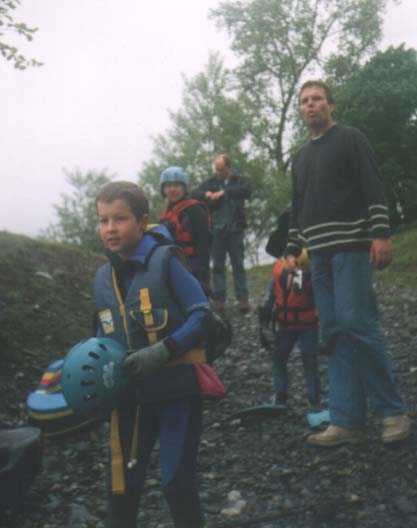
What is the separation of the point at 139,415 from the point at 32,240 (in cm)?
1192

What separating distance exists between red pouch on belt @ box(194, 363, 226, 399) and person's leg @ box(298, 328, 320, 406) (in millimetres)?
3376

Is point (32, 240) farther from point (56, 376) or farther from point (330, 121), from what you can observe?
point (330, 121)

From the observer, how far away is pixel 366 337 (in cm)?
527

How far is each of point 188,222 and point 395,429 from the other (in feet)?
12.9

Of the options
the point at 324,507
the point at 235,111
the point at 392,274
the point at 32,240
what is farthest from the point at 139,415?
the point at 235,111

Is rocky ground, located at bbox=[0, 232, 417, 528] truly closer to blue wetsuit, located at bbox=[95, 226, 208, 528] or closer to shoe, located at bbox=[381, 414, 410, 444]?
shoe, located at bbox=[381, 414, 410, 444]

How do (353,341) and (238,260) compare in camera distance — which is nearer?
(353,341)

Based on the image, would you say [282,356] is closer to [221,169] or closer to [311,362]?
[311,362]

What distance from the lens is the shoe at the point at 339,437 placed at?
546 centimetres

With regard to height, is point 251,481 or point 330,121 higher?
point 330,121

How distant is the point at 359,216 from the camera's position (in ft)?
17.6

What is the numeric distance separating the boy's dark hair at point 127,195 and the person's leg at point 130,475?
111cm

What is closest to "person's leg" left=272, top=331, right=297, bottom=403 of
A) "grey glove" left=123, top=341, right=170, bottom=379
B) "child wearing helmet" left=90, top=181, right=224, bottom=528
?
"child wearing helmet" left=90, top=181, right=224, bottom=528

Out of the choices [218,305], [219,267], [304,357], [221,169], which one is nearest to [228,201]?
[221,169]
